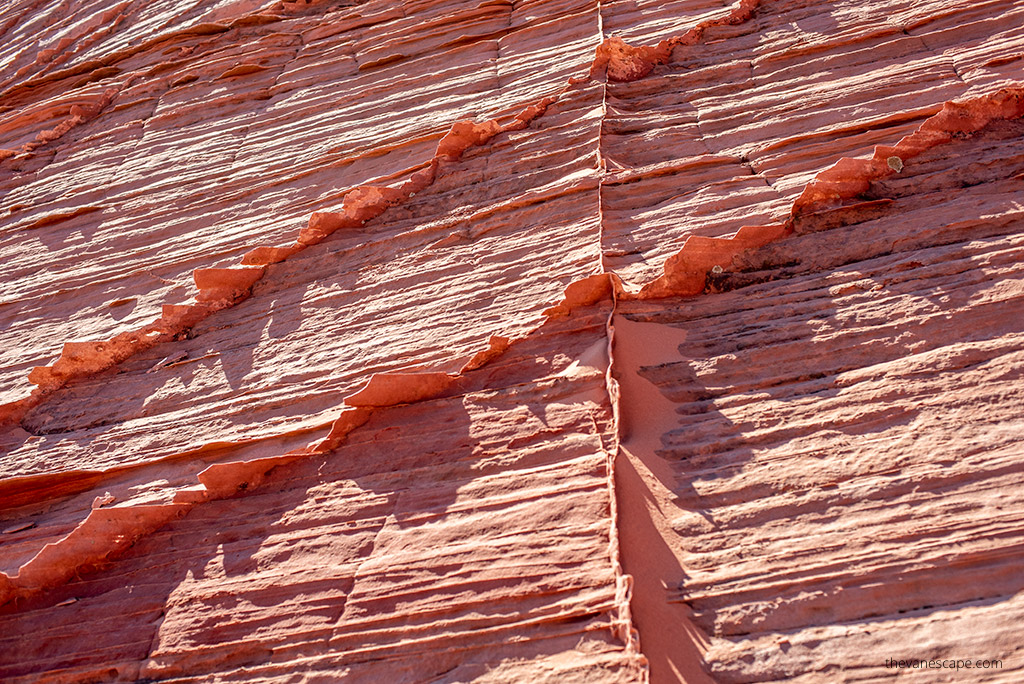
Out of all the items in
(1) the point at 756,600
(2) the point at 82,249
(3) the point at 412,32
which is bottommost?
(1) the point at 756,600

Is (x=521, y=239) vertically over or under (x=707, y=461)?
over

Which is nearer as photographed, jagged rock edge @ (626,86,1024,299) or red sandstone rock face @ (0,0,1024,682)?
red sandstone rock face @ (0,0,1024,682)

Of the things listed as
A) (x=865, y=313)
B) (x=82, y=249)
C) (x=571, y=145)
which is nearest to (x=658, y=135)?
(x=571, y=145)

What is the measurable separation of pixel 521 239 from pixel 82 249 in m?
2.36

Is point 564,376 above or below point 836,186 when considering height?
below

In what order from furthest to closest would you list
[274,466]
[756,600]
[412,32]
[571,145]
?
[412,32]
[571,145]
[274,466]
[756,600]

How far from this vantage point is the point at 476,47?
13.3 ft

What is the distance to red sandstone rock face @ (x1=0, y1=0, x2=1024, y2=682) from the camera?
5.51 ft

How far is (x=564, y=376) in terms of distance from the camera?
2219mm

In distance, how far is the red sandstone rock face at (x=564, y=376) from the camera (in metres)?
1.68

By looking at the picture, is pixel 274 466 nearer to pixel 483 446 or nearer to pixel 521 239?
pixel 483 446

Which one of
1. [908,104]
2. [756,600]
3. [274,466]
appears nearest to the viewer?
[756,600]

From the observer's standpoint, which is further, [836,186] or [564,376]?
[836,186]

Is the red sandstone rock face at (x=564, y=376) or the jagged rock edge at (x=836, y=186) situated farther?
the jagged rock edge at (x=836, y=186)
